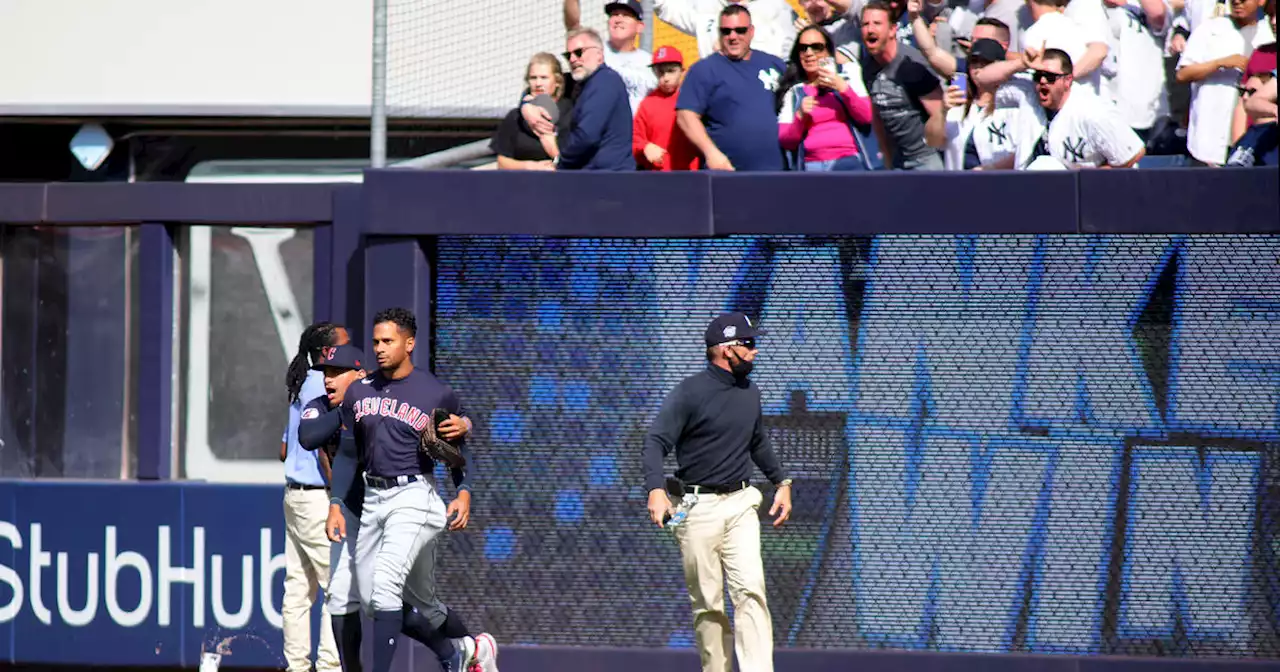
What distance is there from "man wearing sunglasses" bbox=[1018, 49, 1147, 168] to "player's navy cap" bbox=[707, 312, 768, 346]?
87.3 inches

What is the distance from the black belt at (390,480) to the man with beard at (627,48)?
119 inches

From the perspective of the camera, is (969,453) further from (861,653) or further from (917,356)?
(861,653)

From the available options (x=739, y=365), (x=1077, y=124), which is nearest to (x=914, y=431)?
(x=739, y=365)

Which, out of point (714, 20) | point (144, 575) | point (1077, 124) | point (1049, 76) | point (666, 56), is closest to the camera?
point (1049, 76)

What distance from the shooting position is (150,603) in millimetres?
9742

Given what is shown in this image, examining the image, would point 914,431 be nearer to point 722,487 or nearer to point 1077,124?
point 722,487

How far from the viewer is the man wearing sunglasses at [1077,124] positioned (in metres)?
8.98

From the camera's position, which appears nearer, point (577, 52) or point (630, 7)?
Answer: point (577, 52)

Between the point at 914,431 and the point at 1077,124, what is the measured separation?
6.25 feet

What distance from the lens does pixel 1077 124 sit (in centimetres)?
905

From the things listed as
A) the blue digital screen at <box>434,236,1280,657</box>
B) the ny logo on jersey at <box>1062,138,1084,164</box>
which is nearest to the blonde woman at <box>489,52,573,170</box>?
the blue digital screen at <box>434,236,1280,657</box>

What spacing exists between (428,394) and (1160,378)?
12.4 ft

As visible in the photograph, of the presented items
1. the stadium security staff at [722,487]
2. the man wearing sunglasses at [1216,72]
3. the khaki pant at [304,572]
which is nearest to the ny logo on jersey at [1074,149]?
the man wearing sunglasses at [1216,72]

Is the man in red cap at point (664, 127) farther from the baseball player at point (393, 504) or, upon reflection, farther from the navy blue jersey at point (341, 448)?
the navy blue jersey at point (341, 448)
